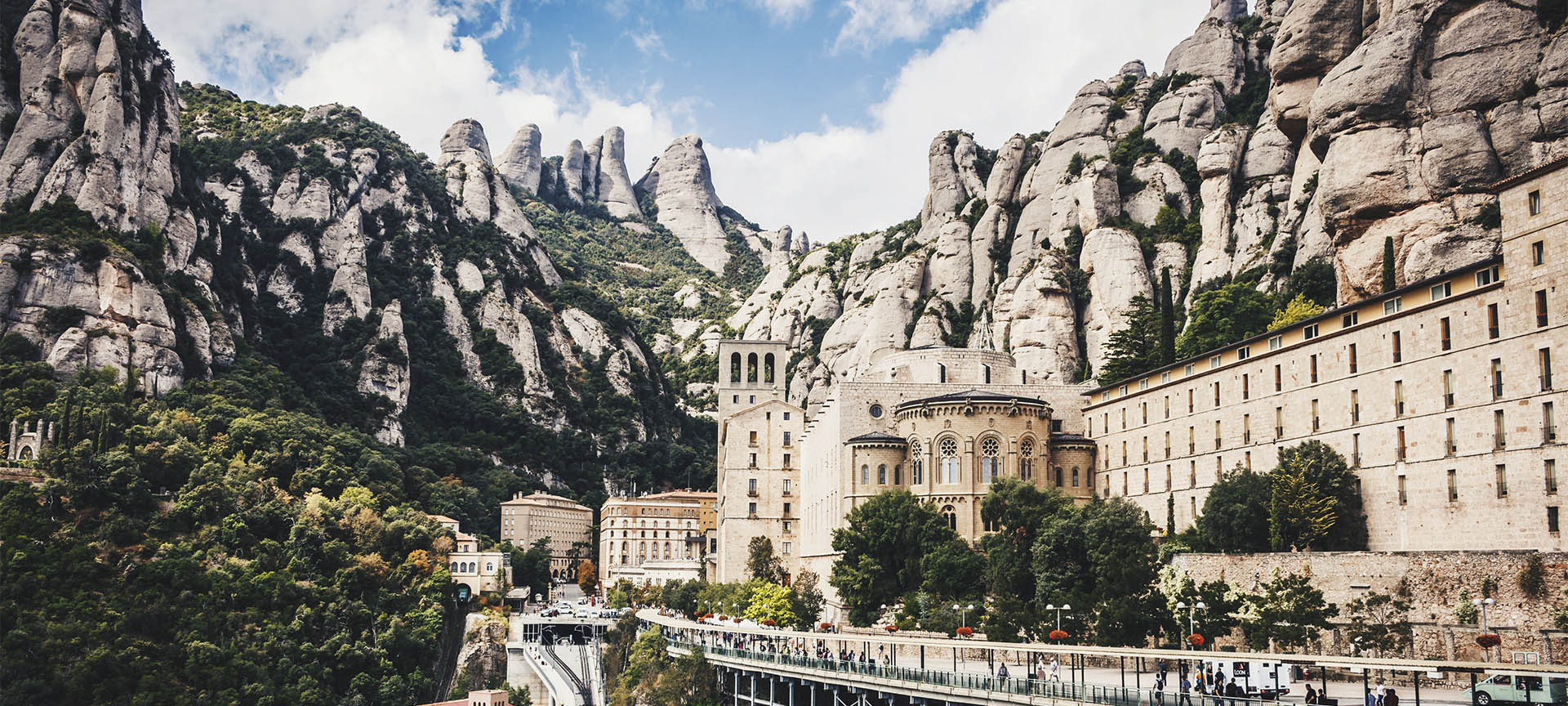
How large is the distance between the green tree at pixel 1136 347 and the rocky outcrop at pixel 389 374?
82313mm

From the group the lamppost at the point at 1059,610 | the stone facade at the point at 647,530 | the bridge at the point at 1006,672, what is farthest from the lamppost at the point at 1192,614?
the stone facade at the point at 647,530

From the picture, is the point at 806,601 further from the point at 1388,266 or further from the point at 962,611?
the point at 1388,266

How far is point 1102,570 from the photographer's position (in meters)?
56.1

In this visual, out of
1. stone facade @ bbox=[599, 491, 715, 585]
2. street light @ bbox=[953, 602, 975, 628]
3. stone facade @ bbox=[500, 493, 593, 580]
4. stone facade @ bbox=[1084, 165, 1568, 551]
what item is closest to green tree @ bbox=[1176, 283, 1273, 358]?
stone facade @ bbox=[1084, 165, 1568, 551]

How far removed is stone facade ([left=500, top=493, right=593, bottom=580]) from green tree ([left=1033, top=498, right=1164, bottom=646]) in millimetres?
86231

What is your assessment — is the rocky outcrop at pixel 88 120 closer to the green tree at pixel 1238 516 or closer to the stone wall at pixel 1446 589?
the green tree at pixel 1238 516

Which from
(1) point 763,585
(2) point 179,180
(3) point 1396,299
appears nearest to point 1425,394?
(3) point 1396,299

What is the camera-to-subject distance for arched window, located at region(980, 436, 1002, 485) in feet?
242

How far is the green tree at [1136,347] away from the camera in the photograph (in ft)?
283

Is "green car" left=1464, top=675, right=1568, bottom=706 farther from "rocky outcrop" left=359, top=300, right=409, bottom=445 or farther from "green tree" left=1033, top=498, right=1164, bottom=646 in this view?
"rocky outcrop" left=359, top=300, right=409, bottom=445

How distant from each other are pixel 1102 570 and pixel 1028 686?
18486 mm

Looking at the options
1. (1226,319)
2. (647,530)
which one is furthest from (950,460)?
(647,530)

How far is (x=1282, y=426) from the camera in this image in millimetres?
59281

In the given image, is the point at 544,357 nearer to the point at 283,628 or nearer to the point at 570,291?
the point at 570,291
